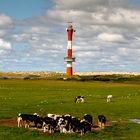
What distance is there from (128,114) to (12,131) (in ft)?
55.2

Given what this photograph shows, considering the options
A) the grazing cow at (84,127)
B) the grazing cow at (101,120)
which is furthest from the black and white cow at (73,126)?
the grazing cow at (101,120)

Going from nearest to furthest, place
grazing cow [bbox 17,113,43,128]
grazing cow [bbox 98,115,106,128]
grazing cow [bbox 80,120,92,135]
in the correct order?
grazing cow [bbox 80,120,92,135] → grazing cow [bbox 17,113,43,128] → grazing cow [bbox 98,115,106,128]

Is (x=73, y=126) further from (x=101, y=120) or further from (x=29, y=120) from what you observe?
(x=29, y=120)

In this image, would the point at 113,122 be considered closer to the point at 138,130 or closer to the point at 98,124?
the point at 98,124

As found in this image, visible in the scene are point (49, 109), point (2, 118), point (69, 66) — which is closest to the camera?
point (2, 118)

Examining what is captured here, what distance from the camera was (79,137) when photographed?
102 ft

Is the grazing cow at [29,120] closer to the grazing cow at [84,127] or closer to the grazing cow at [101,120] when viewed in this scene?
the grazing cow at [84,127]

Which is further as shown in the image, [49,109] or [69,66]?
[69,66]

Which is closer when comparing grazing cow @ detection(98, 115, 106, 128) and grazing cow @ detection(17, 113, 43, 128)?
grazing cow @ detection(17, 113, 43, 128)

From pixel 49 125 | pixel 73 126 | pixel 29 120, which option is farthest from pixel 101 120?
pixel 29 120

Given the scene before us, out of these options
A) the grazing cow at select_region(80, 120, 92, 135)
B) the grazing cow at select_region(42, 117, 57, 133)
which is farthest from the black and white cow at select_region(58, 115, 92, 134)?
the grazing cow at select_region(42, 117, 57, 133)

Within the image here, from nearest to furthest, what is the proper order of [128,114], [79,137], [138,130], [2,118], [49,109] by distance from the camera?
[79,137] → [138,130] → [2,118] → [128,114] → [49,109]

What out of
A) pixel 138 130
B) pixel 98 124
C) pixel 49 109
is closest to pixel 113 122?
pixel 98 124

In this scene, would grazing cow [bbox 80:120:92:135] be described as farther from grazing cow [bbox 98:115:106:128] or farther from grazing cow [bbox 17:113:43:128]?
grazing cow [bbox 17:113:43:128]
